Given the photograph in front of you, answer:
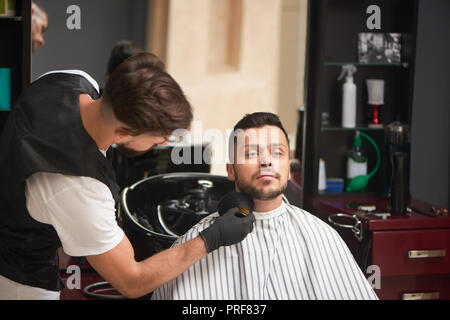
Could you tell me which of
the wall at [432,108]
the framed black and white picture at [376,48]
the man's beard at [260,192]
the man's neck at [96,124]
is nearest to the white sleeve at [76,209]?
the man's neck at [96,124]

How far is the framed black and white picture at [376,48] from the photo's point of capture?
10.6ft

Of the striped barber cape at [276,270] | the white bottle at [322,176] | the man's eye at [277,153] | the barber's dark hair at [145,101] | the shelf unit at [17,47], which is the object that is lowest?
the striped barber cape at [276,270]

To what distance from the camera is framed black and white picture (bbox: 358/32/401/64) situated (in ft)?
10.6

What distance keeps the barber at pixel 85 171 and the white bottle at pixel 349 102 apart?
59.6 inches

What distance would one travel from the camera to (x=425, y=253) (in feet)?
9.20

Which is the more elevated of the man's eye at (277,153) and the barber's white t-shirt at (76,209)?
the man's eye at (277,153)

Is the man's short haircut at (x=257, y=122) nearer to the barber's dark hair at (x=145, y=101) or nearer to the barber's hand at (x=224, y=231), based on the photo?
the barber's hand at (x=224, y=231)

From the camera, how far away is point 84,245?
1689 mm

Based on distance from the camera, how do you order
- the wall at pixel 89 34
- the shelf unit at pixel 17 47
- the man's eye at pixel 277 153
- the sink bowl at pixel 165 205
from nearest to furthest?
1. the man's eye at pixel 277 153
2. the sink bowl at pixel 165 205
3. the shelf unit at pixel 17 47
4. the wall at pixel 89 34

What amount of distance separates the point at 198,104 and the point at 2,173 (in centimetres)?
143

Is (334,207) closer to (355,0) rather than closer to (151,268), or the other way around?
(355,0)

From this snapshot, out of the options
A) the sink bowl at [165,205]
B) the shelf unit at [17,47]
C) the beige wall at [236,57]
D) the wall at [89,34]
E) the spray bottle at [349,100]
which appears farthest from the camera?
the spray bottle at [349,100]

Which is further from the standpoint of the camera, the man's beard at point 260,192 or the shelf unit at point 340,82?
the shelf unit at point 340,82

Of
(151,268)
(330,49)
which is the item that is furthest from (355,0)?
(151,268)
